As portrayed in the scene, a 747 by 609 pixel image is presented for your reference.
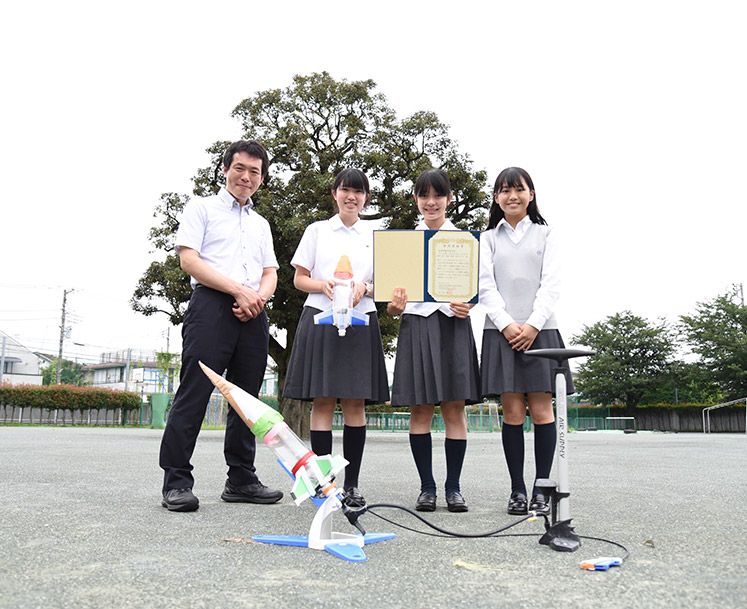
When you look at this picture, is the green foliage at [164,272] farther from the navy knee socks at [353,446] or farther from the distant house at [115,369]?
the distant house at [115,369]

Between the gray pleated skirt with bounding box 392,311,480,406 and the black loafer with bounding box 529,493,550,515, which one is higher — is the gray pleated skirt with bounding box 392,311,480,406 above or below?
above

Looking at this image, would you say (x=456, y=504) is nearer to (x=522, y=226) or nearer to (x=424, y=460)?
(x=424, y=460)

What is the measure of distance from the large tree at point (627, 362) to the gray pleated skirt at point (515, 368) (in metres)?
45.4

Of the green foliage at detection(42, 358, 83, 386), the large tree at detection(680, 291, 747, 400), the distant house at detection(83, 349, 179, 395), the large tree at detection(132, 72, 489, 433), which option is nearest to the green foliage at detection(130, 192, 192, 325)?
the large tree at detection(132, 72, 489, 433)

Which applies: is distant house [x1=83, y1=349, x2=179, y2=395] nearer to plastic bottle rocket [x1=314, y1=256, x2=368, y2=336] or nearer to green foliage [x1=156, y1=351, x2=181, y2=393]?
green foliage [x1=156, y1=351, x2=181, y2=393]

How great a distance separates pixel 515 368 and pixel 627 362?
47810 millimetres

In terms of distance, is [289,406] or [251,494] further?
[289,406]

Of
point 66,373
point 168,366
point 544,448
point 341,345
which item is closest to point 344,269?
point 341,345

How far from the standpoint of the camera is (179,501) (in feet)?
9.27

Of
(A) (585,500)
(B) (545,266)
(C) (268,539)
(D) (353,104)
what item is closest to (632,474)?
(A) (585,500)

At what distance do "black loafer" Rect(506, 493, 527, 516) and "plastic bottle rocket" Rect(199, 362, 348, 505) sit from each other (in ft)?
3.67

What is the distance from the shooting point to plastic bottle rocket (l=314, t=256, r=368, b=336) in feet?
9.75

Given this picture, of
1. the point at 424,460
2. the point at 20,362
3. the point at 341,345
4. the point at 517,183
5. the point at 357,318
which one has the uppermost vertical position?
the point at 20,362

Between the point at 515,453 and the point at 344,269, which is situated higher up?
the point at 344,269
